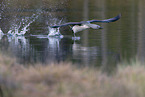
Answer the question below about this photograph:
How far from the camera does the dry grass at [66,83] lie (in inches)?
279

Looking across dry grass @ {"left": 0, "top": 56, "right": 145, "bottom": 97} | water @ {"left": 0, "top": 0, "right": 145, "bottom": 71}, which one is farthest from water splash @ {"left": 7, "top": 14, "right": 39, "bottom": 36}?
dry grass @ {"left": 0, "top": 56, "right": 145, "bottom": 97}

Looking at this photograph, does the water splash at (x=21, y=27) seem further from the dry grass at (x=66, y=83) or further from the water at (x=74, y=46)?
the dry grass at (x=66, y=83)

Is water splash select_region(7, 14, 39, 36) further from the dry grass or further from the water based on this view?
the dry grass

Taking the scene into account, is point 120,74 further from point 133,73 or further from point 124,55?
point 124,55

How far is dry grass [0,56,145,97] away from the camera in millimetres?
7090

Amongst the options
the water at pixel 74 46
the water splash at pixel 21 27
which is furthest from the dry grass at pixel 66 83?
the water splash at pixel 21 27

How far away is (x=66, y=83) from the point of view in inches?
292

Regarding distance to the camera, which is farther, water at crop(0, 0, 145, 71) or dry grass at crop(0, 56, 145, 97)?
water at crop(0, 0, 145, 71)

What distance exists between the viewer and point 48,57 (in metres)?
12.8

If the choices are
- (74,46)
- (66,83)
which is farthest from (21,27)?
(66,83)

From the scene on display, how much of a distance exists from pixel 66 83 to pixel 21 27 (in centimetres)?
1477

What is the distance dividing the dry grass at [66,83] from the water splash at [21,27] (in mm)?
10759

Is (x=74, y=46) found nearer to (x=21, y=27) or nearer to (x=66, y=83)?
(x=21, y=27)

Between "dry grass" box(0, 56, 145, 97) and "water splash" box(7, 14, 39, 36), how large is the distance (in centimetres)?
1076
